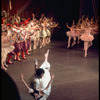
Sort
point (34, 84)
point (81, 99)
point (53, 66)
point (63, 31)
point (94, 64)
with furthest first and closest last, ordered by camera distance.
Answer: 1. point (63, 31)
2. point (94, 64)
3. point (53, 66)
4. point (81, 99)
5. point (34, 84)

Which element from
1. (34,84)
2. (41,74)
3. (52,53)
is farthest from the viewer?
(52,53)

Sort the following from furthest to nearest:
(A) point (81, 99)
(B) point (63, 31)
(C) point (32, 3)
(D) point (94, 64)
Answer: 1. (B) point (63, 31)
2. (C) point (32, 3)
3. (D) point (94, 64)
4. (A) point (81, 99)

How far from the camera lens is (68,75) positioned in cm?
479

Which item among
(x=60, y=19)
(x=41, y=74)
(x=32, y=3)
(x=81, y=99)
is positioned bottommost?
(x=81, y=99)

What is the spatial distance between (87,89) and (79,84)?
31cm

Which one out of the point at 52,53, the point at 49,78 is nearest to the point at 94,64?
the point at 52,53

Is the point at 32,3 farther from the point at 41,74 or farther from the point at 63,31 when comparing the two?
the point at 41,74

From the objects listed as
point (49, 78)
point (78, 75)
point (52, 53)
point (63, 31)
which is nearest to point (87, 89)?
point (78, 75)

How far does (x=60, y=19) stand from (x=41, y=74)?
10246mm

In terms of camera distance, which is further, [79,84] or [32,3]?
[32,3]

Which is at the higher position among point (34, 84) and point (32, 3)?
point (32, 3)

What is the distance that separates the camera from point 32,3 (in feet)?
38.2

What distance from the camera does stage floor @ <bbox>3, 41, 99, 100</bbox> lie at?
3.62 m

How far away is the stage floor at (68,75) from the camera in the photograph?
3.62 metres
